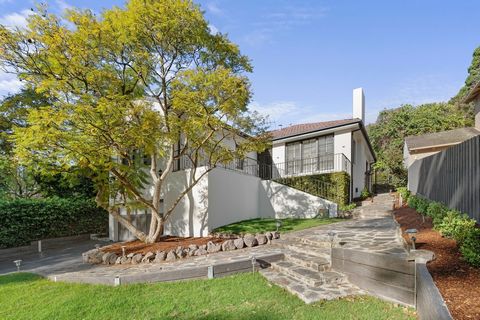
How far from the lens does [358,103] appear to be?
16.8 m

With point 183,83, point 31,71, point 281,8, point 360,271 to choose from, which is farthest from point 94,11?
point 360,271

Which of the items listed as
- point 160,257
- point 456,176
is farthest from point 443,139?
point 160,257

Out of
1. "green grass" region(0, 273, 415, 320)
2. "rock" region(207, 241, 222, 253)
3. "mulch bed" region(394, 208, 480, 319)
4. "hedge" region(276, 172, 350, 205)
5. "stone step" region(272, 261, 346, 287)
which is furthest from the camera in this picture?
"hedge" region(276, 172, 350, 205)

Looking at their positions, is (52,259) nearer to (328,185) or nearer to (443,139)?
(328,185)

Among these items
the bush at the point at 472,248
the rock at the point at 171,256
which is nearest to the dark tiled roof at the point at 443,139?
the bush at the point at 472,248

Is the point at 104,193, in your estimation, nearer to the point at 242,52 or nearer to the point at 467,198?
the point at 242,52

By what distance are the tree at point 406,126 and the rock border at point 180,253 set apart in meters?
17.8

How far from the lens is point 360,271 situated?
521 centimetres

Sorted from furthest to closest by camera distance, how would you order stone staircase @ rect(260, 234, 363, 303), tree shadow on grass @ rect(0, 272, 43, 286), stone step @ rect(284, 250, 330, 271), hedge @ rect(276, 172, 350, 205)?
hedge @ rect(276, 172, 350, 205) < tree shadow on grass @ rect(0, 272, 43, 286) < stone step @ rect(284, 250, 330, 271) < stone staircase @ rect(260, 234, 363, 303)

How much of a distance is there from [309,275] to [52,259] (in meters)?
9.82

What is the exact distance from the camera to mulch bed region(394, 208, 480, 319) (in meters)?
3.01

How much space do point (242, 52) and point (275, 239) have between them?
6.67 m

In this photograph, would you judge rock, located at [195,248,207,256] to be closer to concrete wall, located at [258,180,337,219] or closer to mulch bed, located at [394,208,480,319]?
mulch bed, located at [394,208,480,319]

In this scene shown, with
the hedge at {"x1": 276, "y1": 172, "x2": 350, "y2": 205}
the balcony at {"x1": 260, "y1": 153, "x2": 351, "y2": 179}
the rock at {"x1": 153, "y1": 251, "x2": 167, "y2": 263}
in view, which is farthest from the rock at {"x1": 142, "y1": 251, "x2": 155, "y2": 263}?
the balcony at {"x1": 260, "y1": 153, "x2": 351, "y2": 179}
